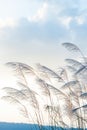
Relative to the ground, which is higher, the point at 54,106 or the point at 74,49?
the point at 74,49

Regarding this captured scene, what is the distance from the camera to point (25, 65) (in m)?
13.3

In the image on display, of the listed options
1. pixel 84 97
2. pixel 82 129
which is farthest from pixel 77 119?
pixel 84 97

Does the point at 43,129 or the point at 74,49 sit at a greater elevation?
the point at 74,49

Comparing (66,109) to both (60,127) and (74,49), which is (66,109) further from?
(74,49)

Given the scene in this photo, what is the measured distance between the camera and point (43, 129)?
12.9 m

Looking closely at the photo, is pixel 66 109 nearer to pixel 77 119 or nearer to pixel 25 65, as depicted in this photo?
pixel 77 119

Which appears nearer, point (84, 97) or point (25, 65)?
point (84, 97)

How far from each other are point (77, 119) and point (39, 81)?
4.10 ft

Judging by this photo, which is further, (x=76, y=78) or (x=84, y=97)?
(x=76, y=78)

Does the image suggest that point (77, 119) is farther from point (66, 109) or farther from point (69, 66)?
point (69, 66)

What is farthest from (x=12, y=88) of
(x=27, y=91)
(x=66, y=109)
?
(x=66, y=109)

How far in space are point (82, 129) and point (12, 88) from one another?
1.86 m

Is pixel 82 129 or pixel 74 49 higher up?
pixel 74 49

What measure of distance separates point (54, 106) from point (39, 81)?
0.70m
